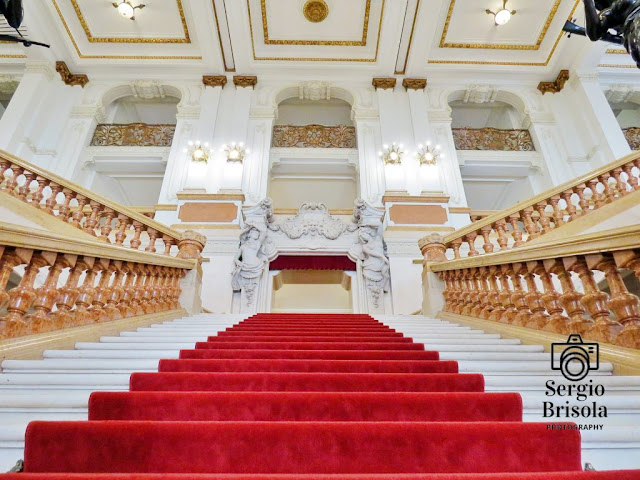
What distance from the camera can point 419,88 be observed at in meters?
8.55

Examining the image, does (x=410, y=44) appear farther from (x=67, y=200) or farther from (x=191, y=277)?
(x=67, y=200)

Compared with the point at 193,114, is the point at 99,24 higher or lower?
higher

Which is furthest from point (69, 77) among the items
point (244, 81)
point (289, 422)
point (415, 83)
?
point (289, 422)

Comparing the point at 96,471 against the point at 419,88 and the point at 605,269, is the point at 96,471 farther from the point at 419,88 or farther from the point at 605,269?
the point at 419,88

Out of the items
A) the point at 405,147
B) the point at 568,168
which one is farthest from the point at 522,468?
the point at 568,168

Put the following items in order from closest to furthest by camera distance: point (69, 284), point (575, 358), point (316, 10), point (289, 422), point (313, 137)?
point (289, 422) < point (575, 358) < point (69, 284) < point (316, 10) < point (313, 137)

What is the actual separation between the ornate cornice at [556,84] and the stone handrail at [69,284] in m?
9.73

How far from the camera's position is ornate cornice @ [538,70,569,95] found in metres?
8.34

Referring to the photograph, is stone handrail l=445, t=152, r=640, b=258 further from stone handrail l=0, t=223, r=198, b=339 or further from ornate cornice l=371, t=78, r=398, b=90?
ornate cornice l=371, t=78, r=398, b=90

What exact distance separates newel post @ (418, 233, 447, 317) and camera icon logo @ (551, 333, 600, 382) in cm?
178

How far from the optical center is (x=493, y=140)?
8312 mm

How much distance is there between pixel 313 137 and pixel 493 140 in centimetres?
444

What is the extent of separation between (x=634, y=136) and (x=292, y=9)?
8.18 metres

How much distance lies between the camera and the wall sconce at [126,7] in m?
7.30
